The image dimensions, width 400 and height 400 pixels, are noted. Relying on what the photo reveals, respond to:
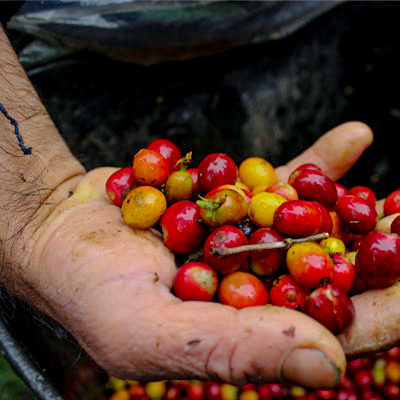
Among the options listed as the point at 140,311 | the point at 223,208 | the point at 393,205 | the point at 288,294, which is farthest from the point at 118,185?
the point at 393,205

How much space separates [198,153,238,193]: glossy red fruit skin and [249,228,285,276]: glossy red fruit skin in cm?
44

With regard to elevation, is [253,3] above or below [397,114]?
above

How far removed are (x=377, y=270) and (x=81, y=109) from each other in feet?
11.9

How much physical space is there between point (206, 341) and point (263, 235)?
28.7 inches

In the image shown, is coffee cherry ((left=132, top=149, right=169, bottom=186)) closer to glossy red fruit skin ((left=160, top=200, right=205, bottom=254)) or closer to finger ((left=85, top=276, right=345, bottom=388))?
glossy red fruit skin ((left=160, top=200, right=205, bottom=254))

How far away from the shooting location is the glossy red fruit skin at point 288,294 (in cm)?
210

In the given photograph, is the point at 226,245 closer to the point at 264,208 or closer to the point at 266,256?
the point at 266,256

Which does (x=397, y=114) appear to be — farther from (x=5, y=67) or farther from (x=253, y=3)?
(x=5, y=67)

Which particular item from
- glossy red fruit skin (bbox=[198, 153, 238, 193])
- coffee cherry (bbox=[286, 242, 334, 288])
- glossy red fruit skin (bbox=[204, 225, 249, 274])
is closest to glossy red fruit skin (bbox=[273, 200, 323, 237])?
coffee cherry (bbox=[286, 242, 334, 288])

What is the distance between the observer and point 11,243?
2.61m

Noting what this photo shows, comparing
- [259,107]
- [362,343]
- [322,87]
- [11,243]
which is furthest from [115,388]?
[322,87]

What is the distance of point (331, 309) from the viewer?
77.3 inches

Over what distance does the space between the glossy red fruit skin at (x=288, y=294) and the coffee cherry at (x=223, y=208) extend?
427 mm

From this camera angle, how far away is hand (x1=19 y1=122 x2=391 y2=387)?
5.74ft
